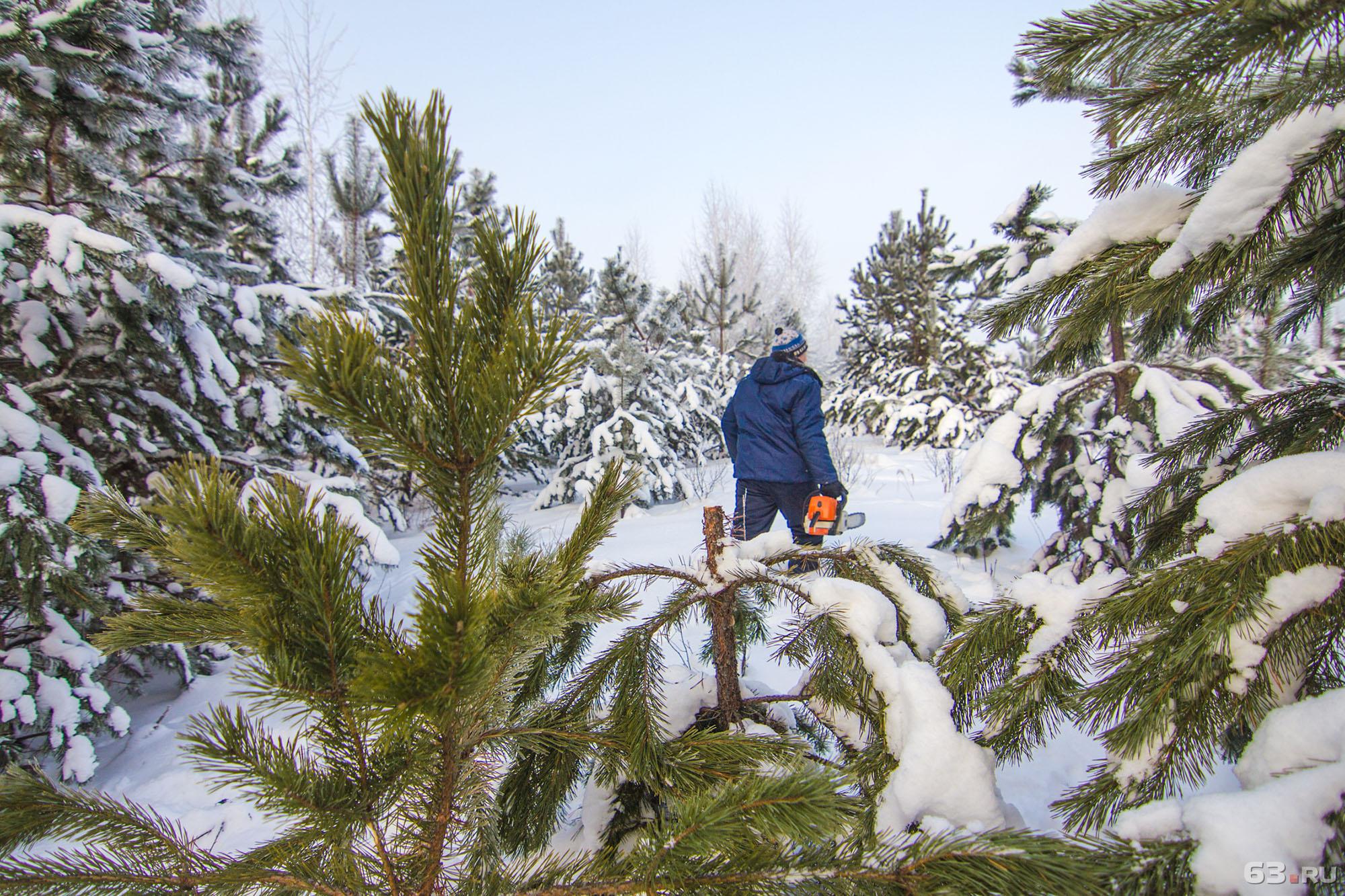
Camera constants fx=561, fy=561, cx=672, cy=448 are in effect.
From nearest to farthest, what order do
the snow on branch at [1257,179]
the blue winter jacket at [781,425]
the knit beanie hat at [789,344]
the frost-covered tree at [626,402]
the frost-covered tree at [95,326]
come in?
1. the snow on branch at [1257,179]
2. the frost-covered tree at [95,326]
3. the blue winter jacket at [781,425]
4. the knit beanie hat at [789,344]
5. the frost-covered tree at [626,402]

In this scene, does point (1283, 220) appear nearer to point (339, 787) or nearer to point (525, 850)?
point (339, 787)

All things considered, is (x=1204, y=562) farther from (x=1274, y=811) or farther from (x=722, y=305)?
(x=722, y=305)

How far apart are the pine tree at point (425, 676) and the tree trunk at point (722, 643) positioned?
1.23ft

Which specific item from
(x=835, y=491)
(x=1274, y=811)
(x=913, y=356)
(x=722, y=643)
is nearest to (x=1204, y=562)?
(x=1274, y=811)

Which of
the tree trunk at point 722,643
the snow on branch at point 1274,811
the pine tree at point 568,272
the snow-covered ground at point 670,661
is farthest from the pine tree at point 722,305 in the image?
the snow on branch at point 1274,811

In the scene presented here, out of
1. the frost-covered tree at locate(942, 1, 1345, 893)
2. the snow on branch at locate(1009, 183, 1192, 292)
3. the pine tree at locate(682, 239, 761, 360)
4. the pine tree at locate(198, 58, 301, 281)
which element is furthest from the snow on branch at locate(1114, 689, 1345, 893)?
the pine tree at locate(682, 239, 761, 360)

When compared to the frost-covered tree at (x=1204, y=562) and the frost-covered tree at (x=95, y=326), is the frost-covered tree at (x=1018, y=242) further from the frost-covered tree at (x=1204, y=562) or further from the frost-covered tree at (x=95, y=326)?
the frost-covered tree at (x=95, y=326)

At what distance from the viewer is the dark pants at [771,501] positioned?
3996 millimetres

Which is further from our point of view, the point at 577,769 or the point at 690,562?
the point at 690,562

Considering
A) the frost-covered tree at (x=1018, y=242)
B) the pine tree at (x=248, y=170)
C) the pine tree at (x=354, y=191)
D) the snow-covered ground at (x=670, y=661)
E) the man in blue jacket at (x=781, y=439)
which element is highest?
the pine tree at (x=354, y=191)

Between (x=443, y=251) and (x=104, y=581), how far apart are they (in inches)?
150

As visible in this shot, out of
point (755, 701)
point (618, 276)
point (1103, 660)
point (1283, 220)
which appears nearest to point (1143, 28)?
point (1283, 220)

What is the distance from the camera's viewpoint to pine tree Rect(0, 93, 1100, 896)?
62 cm

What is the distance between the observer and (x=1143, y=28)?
81cm
